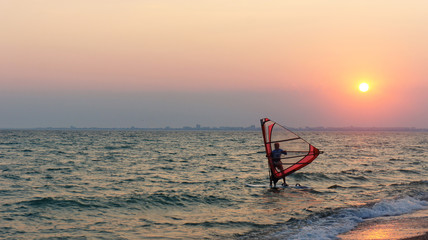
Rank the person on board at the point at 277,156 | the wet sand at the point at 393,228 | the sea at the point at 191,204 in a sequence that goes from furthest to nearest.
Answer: the person on board at the point at 277,156 < the sea at the point at 191,204 < the wet sand at the point at 393,228

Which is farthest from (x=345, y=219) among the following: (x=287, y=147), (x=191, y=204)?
(x=287, y=147)

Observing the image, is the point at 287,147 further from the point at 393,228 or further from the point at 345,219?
the point at 393,228

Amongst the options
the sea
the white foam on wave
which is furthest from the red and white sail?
the white foam on wave

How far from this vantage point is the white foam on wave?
11855mm

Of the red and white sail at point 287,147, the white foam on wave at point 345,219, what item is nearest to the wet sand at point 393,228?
the white foam on wave at point 345,219

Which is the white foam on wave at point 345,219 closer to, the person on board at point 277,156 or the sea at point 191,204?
the sea at point 191,204

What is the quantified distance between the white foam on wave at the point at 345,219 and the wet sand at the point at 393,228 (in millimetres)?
358

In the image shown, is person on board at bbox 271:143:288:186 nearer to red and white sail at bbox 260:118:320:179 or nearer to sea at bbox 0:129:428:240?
red and white sail at bbox 260:118:320:179

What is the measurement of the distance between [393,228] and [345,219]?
Answer: 1952 mm

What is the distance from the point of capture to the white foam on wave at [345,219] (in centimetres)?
1185

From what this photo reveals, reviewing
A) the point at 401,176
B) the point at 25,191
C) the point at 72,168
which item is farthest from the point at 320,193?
the point at 72,168

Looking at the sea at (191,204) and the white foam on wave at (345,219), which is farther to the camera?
the sea at (191,204)

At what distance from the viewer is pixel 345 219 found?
13938 mm

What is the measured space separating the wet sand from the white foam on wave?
358 mm
